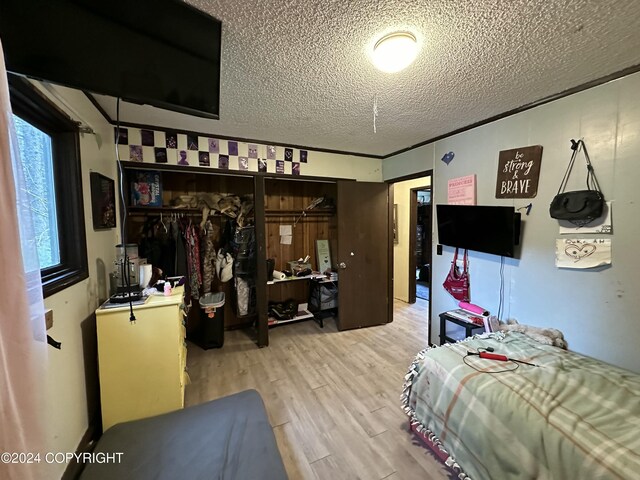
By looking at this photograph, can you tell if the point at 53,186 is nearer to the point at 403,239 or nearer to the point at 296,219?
the point at 296,219

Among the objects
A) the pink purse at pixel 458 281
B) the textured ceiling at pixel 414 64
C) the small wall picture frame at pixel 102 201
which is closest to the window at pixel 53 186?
the small wall picture frame at pixel 102 201

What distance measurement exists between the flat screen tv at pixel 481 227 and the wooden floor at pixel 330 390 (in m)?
1.36

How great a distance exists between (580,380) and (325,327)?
256 cm

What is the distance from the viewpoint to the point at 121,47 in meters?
0.97

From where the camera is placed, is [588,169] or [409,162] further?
[409,162]

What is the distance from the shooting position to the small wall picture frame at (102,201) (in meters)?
1.80

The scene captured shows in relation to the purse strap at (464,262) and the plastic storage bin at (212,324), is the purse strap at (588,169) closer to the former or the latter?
the purse strap at (464,262)

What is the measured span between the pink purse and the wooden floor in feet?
2.61

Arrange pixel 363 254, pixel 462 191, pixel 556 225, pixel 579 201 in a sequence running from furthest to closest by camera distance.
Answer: pixel 363 254 → pixel 462 191 → pixel 556 225 → pixel 579 201

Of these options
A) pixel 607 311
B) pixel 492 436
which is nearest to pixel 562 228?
pixel 607 311

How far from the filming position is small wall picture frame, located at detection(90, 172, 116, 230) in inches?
71.1

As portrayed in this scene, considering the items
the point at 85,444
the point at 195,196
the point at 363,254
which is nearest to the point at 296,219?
the point at 363,254

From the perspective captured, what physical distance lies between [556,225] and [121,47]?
2.80 meters

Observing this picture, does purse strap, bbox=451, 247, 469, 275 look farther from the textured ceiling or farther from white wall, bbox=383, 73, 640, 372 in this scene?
the textured ceiling
